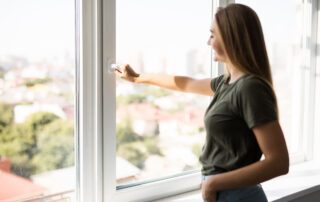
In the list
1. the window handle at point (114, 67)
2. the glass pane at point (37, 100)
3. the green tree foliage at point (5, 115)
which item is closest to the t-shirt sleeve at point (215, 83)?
the window handle at point (114, 67)

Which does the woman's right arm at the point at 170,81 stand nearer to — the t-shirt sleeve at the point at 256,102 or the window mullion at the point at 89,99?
the window mullion at the point at 89,99

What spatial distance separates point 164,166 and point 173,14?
685 millimetres

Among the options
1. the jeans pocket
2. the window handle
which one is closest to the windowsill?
the jeans pocket

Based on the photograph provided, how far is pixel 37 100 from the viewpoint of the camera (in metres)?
1.34

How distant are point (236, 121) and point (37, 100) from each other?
69 cm

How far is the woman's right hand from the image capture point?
1.47 meters

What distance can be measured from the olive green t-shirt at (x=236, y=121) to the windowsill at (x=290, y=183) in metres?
0.55

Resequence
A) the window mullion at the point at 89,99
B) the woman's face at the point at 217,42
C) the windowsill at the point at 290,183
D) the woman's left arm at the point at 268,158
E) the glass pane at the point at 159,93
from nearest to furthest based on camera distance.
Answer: the woman's left arm at the point at 268,158 < the woman's face at the point at 217,42 < the window mullion at the point at 89,99 < the glass pane at the point at 159,93 < the windowsill at the point at 290,183

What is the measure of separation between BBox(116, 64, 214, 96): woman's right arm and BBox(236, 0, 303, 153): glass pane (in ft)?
2.66

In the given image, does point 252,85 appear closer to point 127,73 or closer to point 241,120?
point 241,120

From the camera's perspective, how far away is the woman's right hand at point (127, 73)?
57.8 inches

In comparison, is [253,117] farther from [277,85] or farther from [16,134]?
[277,85]

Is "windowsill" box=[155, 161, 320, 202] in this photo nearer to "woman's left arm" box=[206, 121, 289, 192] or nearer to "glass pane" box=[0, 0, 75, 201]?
"glass pane" box=[0, 0, 75, 201]

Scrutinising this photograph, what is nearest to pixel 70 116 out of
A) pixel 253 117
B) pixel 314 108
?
pixel 253 117
